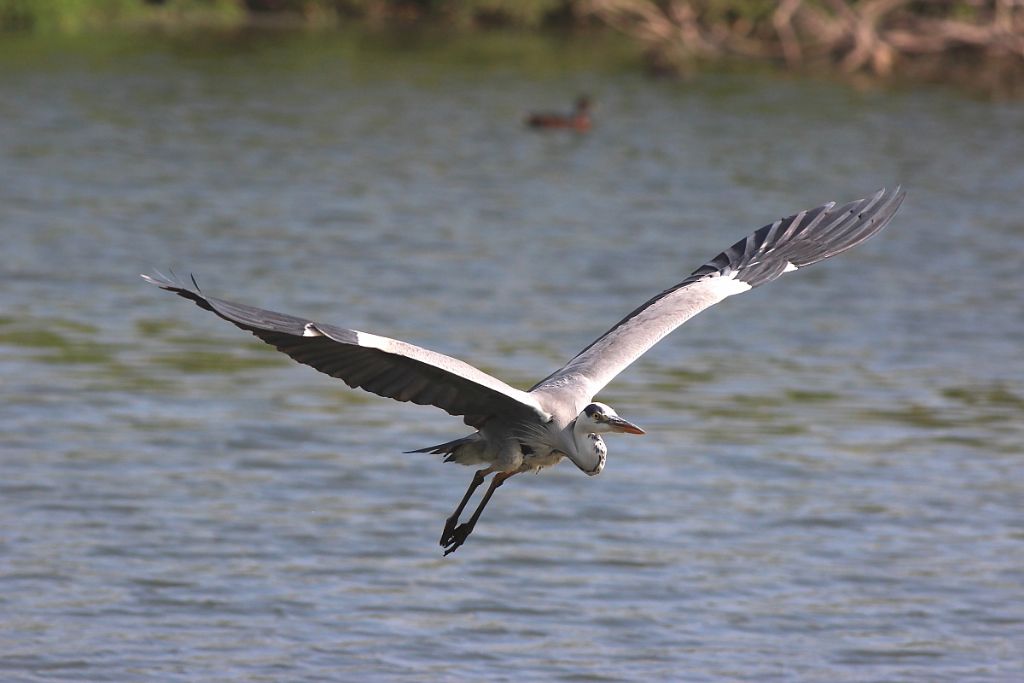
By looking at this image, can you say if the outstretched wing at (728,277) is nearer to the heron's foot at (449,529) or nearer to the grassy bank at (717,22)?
the heron's foot at (449,529)

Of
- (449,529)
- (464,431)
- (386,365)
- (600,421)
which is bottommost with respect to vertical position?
(464,431)

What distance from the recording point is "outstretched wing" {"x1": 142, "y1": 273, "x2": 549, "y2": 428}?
660cm

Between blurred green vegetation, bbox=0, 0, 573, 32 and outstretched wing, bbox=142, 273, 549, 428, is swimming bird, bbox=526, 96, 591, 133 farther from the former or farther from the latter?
outstretched wing, bbox=142, 273, 549, 428

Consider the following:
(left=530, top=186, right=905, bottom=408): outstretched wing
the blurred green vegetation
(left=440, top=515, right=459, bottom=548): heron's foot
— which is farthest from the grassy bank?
(left=440, top=515, right=459, bottom=548): heron's foot

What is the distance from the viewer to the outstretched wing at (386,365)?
660 cm

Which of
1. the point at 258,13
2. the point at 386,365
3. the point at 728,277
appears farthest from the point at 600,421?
the point at 258,13

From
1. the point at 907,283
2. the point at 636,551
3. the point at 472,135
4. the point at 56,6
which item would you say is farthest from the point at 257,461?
the point at 56,6

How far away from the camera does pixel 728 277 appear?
8992 mm

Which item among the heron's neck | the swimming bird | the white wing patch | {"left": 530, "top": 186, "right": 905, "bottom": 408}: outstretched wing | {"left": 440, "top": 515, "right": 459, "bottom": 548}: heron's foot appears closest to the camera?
the heron's neck

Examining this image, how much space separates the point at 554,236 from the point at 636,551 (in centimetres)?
1204

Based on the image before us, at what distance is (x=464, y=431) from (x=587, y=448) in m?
6.03

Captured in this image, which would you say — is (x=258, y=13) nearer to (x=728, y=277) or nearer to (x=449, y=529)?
(x=728, y=277)

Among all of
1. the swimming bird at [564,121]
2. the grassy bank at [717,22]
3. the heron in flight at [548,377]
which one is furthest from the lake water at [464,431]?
the grassy bank at [717,22]

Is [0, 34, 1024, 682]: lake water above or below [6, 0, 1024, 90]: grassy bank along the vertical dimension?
above
